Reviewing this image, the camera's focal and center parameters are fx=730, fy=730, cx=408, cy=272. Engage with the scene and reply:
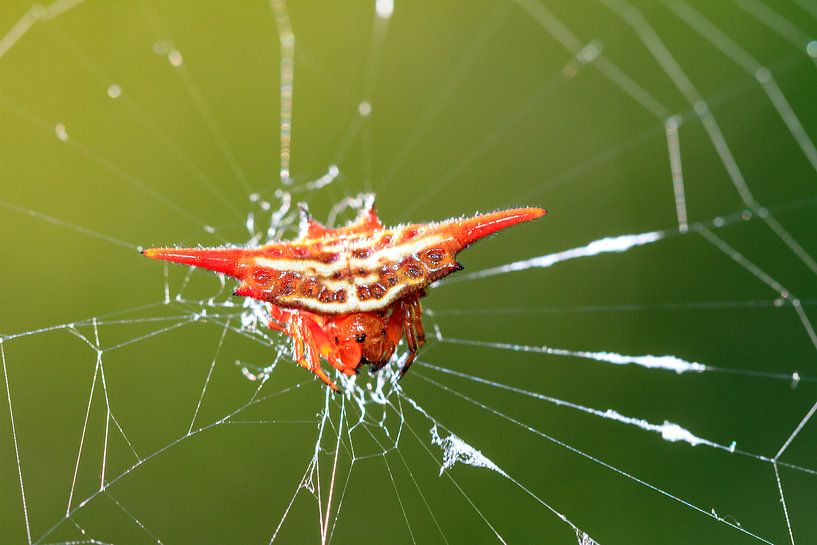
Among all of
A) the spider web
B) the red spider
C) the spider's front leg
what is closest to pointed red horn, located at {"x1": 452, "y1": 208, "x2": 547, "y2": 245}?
the red spider

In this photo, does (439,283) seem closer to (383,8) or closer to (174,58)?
(383,8)

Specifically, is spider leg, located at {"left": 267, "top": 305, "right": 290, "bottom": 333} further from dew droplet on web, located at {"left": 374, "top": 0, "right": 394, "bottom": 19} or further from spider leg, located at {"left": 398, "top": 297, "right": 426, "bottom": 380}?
dew droplet on web, located at {"left": 374, "top": 0, "right": 394, "bottom": 19}

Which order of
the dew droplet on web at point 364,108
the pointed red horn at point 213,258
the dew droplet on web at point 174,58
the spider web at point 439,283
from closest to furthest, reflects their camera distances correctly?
the pointed red horn at point 213,258 < the spider web at point 439,283 < the dew droplet on web at point 174,58 < the dew droplet on web at point 364,108

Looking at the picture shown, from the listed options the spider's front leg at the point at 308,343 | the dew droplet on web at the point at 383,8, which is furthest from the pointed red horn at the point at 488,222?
the dew droplet on web at the point at 383,8

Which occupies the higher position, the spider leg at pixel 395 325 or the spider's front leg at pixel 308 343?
the spider leg at pixel 395 325

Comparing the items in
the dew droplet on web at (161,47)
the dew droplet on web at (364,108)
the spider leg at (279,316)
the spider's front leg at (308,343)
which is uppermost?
the dew droplet on web at (161,47)

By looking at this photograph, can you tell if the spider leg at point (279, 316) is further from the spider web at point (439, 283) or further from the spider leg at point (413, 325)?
the spider web at point (439, 283)

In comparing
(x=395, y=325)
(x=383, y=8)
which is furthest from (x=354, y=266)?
(x=383, y=8)

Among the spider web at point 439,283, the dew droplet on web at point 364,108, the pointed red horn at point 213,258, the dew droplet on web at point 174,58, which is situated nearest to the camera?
the pointed red horn at point 213,258
